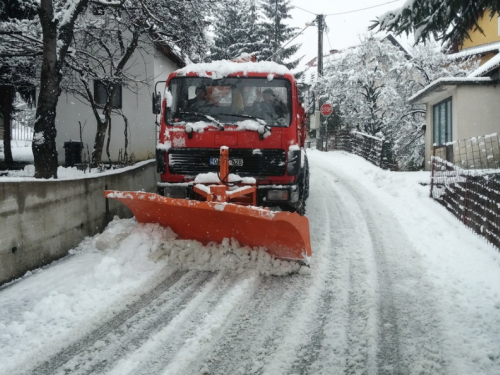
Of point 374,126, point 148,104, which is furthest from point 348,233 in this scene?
point 374,126

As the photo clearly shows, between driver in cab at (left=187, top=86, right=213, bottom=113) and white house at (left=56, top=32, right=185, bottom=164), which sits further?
white house at (left=56, top=32, right=185, bottom=164)

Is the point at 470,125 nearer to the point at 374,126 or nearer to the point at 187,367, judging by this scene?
the point at 374,126

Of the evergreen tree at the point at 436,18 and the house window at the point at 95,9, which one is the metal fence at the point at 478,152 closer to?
the evergreen tree at the point at 436,18

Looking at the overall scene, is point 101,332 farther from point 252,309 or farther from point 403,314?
point 403,314

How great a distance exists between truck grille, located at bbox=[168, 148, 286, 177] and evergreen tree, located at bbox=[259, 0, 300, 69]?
1058 inches

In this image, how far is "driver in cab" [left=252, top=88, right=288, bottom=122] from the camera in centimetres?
610

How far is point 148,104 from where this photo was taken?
608 inches

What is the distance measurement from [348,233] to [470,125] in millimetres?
9727

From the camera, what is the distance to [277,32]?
107 feet

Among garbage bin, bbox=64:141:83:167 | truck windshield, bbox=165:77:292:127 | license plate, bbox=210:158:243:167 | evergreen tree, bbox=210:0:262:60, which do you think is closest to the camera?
license plate, bbox=210:158:243:167

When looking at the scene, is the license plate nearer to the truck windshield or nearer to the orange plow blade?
the truck windshield

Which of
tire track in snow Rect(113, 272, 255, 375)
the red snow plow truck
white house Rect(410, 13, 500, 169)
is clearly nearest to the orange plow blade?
the red snow plow truck

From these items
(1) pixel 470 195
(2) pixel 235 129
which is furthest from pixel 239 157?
(1) pixel 470 195

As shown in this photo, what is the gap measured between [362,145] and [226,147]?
1612 centimetres
